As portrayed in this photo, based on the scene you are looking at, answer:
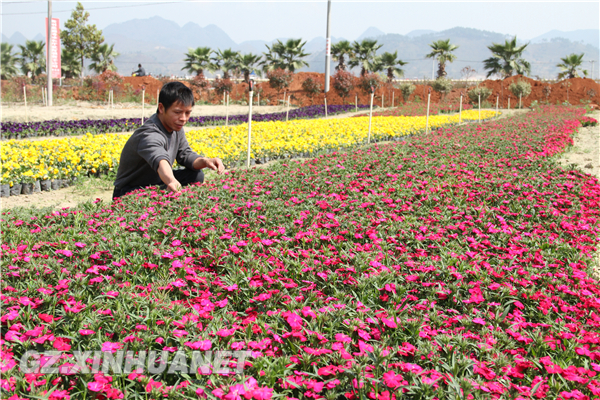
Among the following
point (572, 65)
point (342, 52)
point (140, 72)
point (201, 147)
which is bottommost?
point (201, 147)

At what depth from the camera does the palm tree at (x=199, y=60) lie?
1241 inches

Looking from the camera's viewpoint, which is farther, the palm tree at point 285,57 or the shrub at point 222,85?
the palm tree at point 285,57

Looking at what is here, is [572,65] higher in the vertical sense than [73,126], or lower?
higher

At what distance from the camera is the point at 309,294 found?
8.21 ft

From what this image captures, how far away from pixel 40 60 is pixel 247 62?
77.0ft

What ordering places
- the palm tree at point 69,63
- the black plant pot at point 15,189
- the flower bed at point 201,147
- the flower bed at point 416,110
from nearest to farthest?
the black plant pot at point 15,189 < the flower bed at point 201,147 < the flower bed at point 416,110 < the palm tree at point 69,63

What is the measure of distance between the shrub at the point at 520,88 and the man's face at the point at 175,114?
30.8 meters

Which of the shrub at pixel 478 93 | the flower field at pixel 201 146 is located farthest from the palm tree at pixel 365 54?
the flower field at pixel 201 146

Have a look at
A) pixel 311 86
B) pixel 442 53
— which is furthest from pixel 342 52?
pixel 442 53

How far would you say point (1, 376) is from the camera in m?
1.64

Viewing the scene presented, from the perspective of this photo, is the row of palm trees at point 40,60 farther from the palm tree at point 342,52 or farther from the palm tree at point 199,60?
the palm tree at point 342,52

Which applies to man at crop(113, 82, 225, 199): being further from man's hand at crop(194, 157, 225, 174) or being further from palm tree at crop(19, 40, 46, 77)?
palm tree at crop(19, 40, 46, 77)

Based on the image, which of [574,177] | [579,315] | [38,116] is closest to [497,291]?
[579,315]

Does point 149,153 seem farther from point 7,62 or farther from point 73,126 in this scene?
point 7,62
